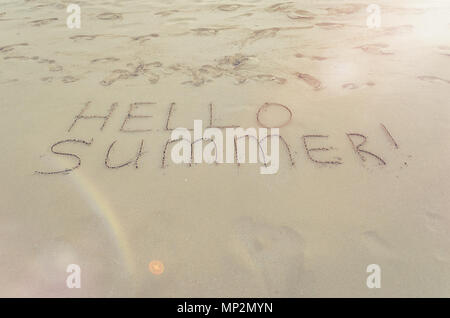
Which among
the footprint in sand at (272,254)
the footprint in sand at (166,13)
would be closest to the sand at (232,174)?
the footprint in sand at (272,254)

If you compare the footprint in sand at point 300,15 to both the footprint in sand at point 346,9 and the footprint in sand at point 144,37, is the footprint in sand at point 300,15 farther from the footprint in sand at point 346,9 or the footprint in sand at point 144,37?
the footprint in sand at point 144,37

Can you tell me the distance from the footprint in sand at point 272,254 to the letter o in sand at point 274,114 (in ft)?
2.78

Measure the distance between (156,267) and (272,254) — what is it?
1.78ft

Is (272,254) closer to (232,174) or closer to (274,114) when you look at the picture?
(232,174)

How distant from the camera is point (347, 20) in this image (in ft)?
12.6

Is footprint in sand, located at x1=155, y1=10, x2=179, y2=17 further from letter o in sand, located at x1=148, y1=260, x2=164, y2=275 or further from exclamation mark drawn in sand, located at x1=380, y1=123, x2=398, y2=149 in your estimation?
letter o in sand, located at x1=148, y1=260, x2=164, y2=275

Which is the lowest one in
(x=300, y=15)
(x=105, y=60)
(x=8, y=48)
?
(x=105, y=60)

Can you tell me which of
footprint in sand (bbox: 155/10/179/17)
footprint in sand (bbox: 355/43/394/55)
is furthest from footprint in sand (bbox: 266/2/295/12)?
footprint in sand (bbox: 355/43/394/55)

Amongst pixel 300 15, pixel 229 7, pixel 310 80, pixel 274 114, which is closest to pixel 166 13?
pixel 229 7

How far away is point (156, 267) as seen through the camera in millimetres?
1386

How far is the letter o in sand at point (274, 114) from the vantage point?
2.15 metres

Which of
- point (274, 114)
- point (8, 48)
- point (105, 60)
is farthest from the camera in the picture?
point (8, 48)

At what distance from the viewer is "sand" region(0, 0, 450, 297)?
137 centimetres

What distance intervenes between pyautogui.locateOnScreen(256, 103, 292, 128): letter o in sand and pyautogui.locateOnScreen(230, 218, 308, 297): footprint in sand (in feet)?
2.78
